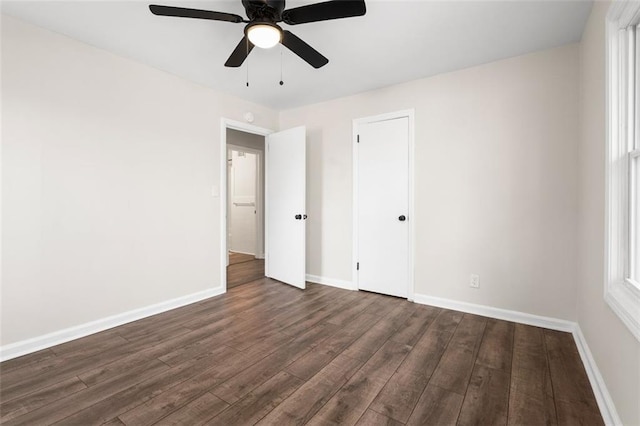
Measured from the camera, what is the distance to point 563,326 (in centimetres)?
243

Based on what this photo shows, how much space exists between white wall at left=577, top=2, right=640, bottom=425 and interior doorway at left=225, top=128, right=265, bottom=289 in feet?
13.2

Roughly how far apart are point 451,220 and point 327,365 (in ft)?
6.26

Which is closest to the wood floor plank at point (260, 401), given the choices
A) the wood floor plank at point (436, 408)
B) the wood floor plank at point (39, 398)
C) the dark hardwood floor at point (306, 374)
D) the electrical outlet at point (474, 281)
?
the dark hardwood floor at point (306, 374)

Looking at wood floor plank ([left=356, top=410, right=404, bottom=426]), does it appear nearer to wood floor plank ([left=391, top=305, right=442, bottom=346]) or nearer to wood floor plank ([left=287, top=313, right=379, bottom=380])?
wood floor plank ([left=287, top=313, right=379, bottom=380])

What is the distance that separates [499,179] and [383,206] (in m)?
1.19

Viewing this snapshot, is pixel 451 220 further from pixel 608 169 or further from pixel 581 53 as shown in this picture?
pixel 581 53

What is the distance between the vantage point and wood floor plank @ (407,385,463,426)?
1.43m

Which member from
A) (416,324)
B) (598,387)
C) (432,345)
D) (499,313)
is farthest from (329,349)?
(499,313)

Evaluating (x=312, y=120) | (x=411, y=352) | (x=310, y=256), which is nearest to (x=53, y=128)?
(x=312, y=120)

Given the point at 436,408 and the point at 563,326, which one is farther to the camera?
the point at 563,326

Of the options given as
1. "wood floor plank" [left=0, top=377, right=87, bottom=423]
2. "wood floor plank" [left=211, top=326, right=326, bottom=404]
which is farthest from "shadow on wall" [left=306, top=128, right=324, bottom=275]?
"wood floor plank" [left=0, top=377, right=87, bottom=423]

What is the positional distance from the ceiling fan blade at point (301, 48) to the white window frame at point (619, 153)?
1.65m

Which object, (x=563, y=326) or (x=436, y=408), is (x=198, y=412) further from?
(x=563, y=326)

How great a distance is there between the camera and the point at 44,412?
4.99 feet
